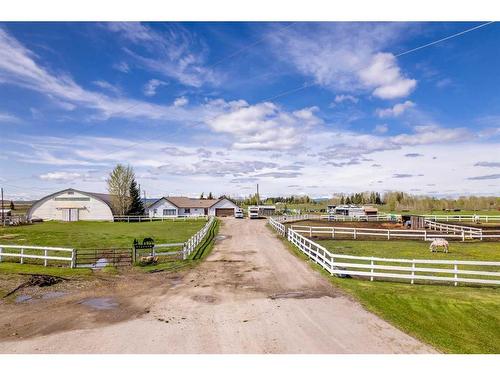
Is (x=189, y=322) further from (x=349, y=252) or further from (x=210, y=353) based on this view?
(x=349, y=252)

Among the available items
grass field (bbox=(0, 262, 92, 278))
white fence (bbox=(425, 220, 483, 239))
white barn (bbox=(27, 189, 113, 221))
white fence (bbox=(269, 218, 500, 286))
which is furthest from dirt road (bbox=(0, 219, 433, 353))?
white barn (bbox=(27, 189, 113, 221))

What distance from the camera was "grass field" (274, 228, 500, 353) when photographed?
9.58 metres

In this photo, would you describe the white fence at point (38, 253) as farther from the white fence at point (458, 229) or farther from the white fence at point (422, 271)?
the white fence at point (458, 229)

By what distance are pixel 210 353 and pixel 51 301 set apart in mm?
8310

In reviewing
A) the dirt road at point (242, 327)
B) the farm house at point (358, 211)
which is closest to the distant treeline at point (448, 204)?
the farm house at point (358, 211)

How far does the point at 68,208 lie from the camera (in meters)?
64.7

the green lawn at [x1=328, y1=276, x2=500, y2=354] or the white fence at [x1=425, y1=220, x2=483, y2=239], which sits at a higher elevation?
the white fence at [x1=425, y1=220, x2=483, y2=239]

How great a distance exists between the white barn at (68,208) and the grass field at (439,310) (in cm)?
5773

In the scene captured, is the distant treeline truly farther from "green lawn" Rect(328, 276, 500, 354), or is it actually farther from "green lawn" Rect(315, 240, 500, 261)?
"green lawn" Rect(328, 276, 500, 354)

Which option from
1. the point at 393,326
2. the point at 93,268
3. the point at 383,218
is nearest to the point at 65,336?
the point at 393,326

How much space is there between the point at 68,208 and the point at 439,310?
66.5 meters

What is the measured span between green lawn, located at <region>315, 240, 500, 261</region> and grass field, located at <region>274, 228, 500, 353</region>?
8267 mm

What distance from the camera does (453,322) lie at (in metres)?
11.1

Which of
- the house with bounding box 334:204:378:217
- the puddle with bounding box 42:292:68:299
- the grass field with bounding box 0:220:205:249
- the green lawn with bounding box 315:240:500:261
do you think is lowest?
the green lawn with bounding box 315:240:500:261
